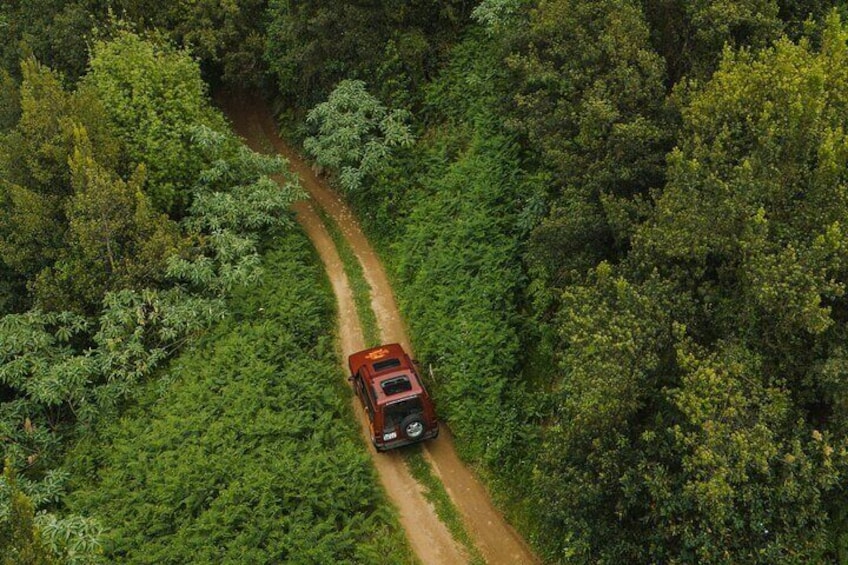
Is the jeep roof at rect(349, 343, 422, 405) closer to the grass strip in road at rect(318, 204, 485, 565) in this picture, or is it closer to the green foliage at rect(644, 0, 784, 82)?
the grass strip in road at rect(318, 204, 485, 565)

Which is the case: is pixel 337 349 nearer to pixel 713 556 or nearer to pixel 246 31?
pixel 713 556

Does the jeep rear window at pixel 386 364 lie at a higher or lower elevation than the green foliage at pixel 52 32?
lower

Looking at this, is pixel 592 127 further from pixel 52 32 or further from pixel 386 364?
pixel 52 32

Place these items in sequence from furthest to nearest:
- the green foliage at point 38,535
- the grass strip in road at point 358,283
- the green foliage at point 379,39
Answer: the green foliage at point 379,39, the grass strip in road at point 358,283, the green foliage at point 38,535

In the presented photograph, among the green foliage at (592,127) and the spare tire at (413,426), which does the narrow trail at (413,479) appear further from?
the green foliage at (592,127)

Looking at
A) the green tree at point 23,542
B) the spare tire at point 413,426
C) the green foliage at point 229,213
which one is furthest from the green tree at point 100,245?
the green tree at point 23,542

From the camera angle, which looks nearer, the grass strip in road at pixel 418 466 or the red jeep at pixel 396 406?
the grass strip in road at pixel 418 466

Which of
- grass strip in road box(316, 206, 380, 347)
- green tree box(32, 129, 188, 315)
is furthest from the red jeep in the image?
green tree box(32, 129, 188, 315)
